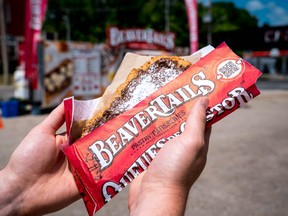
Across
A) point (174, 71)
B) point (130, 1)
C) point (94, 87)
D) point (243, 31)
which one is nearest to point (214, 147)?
point (174, 71)

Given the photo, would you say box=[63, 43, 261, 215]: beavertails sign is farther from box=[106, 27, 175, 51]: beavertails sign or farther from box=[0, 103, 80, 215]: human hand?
box=[106, 27, 175, 51]: beavertails sign

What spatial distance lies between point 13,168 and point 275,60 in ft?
201

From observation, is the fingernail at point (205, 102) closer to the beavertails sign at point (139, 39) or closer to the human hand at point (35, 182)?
the human hand at point (35, 182)

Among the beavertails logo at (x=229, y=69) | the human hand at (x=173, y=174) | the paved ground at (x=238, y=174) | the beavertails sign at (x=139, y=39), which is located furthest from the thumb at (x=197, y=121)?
the beavertails sign at (x=139, y=39)

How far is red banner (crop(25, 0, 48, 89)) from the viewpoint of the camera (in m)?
7.93

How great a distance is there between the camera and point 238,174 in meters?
4.07

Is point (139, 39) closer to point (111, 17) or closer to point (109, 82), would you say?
point (109, 82)

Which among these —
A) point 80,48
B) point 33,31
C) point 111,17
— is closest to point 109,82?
point 80,48

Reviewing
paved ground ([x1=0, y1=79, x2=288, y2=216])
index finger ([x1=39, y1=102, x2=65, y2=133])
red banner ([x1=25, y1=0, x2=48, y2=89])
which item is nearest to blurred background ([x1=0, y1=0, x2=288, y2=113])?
red banner ([x1=25, y1=0, x2=48, y2=89])

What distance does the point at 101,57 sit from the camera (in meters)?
10.1

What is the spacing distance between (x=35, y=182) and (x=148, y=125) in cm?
66

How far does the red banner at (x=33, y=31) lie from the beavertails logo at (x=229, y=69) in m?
7.37

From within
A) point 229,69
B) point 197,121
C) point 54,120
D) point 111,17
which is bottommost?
point 54,120

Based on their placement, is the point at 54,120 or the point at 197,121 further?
the point at 54,120
